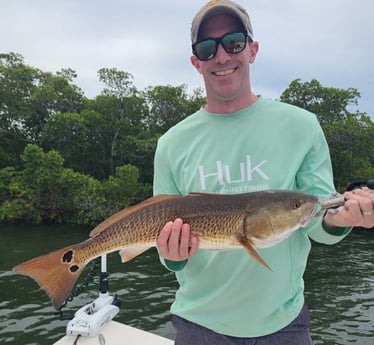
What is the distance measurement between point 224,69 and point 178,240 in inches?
37.6

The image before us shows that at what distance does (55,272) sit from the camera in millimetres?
2215

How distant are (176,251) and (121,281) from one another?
11544 millimetres

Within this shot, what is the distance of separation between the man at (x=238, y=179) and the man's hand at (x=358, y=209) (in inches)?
5.4

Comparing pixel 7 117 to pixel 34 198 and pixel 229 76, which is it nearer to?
pixel 34 198

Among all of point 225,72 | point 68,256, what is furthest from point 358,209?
point 68,256

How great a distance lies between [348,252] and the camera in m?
17.2

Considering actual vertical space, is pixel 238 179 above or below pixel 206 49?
below

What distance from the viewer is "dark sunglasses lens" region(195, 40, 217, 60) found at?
2268 millimetres

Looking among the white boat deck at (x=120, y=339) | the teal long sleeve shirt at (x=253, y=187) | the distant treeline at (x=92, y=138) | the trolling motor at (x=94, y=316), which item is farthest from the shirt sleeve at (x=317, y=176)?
the distant treeline at (x=92, y=138)

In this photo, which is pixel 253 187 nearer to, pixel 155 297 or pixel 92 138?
pixel 155 297

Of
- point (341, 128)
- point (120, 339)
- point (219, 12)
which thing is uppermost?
point (341, 128)

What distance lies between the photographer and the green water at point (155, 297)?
880 centimetres

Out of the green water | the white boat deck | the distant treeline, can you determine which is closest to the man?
the white boat deck

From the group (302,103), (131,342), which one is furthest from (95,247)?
(302,103)
